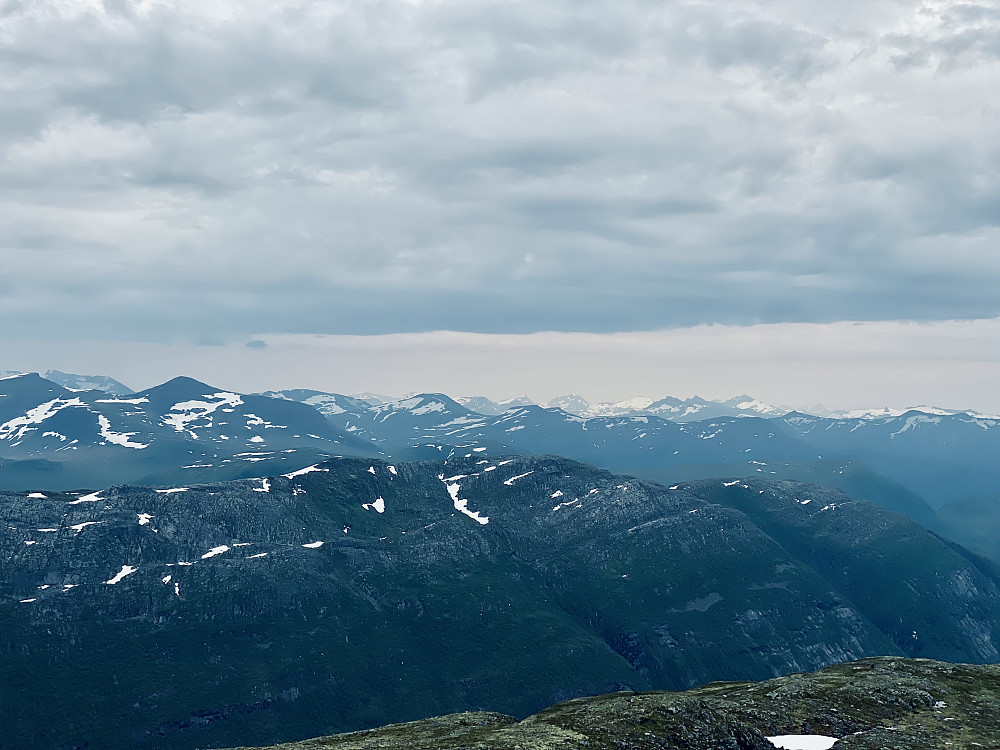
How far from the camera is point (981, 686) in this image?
13425cm

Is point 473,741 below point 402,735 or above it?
above

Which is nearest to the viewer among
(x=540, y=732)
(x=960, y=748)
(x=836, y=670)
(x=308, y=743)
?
(x=960, y=748)

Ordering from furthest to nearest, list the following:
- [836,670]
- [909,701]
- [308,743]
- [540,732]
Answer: [836,670]
[308,743]
[909,701]
[540,732]

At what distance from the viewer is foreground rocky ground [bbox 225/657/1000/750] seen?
104m

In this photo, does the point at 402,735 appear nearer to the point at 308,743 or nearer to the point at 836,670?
the point at 308,743

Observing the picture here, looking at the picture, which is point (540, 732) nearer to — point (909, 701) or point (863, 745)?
point (863, 745)

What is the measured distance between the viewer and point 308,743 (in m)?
129

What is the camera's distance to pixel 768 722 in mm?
112562

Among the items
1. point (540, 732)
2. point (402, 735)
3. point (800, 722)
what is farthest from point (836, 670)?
point (402, 735)

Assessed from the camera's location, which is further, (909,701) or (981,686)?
(981,686)

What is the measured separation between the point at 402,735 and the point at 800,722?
6290cm

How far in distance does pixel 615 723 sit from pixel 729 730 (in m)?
16.1

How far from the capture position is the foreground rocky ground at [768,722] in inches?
4109

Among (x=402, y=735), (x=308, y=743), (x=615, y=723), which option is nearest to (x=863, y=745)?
(x=615, y=723)
